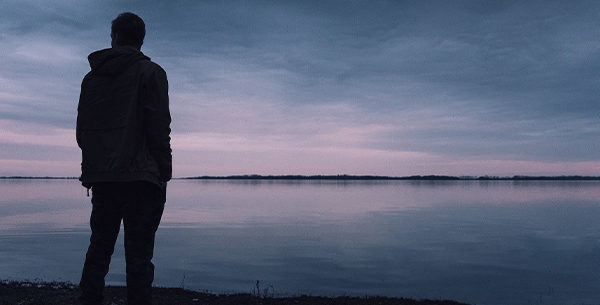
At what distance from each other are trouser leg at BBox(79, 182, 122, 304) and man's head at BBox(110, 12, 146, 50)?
1.66m

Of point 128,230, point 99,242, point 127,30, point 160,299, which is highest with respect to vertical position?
point 127,30

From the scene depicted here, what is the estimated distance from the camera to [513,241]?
2711 cm

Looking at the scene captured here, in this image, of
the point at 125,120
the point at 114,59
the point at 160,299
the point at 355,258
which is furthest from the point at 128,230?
the point at 355,258

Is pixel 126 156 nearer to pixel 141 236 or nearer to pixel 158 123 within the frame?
pixel 158 123

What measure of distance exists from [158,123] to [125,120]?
0.35 m

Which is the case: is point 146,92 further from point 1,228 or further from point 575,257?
point 1,228

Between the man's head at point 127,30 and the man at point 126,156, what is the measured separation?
130mm

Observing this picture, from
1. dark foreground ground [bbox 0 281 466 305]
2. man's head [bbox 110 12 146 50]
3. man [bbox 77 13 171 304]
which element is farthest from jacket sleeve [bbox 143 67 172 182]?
dark foreground ground [bbox 0 281 466 305]

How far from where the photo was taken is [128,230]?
4750 mm

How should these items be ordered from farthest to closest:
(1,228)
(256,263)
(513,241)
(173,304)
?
1. (1,228)
2. (513,241)
3. (256,263)
4. (173,304)

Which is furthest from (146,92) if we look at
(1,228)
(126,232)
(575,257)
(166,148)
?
(1,228)

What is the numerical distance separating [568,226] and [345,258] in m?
24.8

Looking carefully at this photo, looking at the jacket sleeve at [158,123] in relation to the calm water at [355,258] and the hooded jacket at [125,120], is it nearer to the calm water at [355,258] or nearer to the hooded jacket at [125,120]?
the hooded jacket at [125,120]

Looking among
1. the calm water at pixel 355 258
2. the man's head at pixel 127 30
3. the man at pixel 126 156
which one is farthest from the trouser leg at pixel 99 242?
the calm water at pixel 355 258
